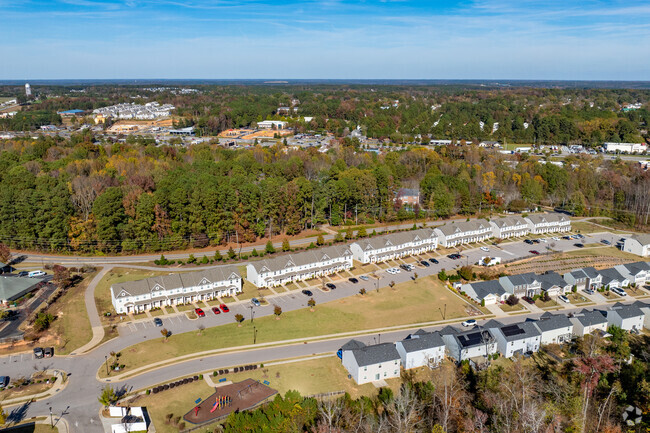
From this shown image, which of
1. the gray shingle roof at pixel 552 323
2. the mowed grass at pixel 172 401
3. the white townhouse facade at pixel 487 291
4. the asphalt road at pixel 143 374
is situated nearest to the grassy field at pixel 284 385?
the mowed grass at pixel 172 401

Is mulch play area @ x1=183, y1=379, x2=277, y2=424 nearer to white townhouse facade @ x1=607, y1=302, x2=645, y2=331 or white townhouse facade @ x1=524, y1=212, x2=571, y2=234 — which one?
white townhouse facade @ x1=607, y1=302, x2=645, y2=331

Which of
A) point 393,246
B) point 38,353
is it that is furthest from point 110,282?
point 393,246

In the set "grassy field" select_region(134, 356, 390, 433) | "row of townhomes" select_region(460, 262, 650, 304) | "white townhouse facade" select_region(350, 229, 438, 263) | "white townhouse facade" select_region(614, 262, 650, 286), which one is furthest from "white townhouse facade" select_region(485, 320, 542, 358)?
→ "white townhouse facade" select_region(614, 262, 650, 286)

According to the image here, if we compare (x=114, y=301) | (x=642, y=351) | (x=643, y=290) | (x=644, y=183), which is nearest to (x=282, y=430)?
(x=114, y=301)

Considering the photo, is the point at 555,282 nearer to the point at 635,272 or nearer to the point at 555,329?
the point at 555,329

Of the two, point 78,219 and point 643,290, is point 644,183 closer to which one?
point 643,290
